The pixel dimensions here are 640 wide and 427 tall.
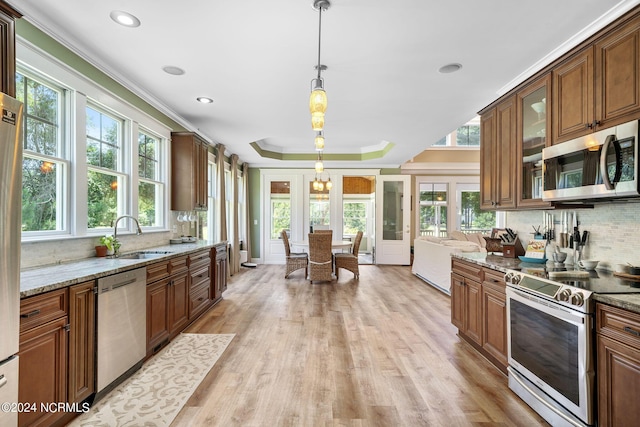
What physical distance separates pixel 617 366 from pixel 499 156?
225 centimetres

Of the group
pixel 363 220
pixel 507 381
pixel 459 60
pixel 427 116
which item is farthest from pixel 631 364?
pixel 363 220

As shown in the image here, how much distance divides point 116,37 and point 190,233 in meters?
3.06

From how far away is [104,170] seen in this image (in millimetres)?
3057

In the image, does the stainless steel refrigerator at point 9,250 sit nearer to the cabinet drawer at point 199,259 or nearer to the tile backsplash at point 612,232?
the cabinet drawer at point 199,259

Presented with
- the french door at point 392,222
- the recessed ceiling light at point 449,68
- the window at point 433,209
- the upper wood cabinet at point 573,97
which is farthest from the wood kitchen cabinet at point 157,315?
the window at point 433,209

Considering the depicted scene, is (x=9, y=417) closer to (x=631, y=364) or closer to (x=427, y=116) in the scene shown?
(x=631, y=364)

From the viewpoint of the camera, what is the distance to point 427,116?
4340 millimetres

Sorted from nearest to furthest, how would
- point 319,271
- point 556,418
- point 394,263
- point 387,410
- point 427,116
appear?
point 556,418 → point 387,410 → point 427,116 → point 319,271 → point 394,263

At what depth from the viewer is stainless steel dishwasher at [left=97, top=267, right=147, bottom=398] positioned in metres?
2.10

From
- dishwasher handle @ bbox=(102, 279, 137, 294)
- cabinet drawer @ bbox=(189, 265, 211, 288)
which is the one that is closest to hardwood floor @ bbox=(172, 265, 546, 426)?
cabinet drawer @ bbox=(189, 265, 211, 288)

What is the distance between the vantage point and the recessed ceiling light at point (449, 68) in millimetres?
2848

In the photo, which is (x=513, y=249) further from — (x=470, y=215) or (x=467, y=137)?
(x=467, y=137)

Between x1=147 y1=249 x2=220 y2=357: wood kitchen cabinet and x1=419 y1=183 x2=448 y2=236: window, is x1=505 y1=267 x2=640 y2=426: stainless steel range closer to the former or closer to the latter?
x1=147 y1=249 x2=220 y2=357: wood kitchen cabinet

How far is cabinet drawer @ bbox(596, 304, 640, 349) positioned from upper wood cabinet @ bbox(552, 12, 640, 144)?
1.19 meters
